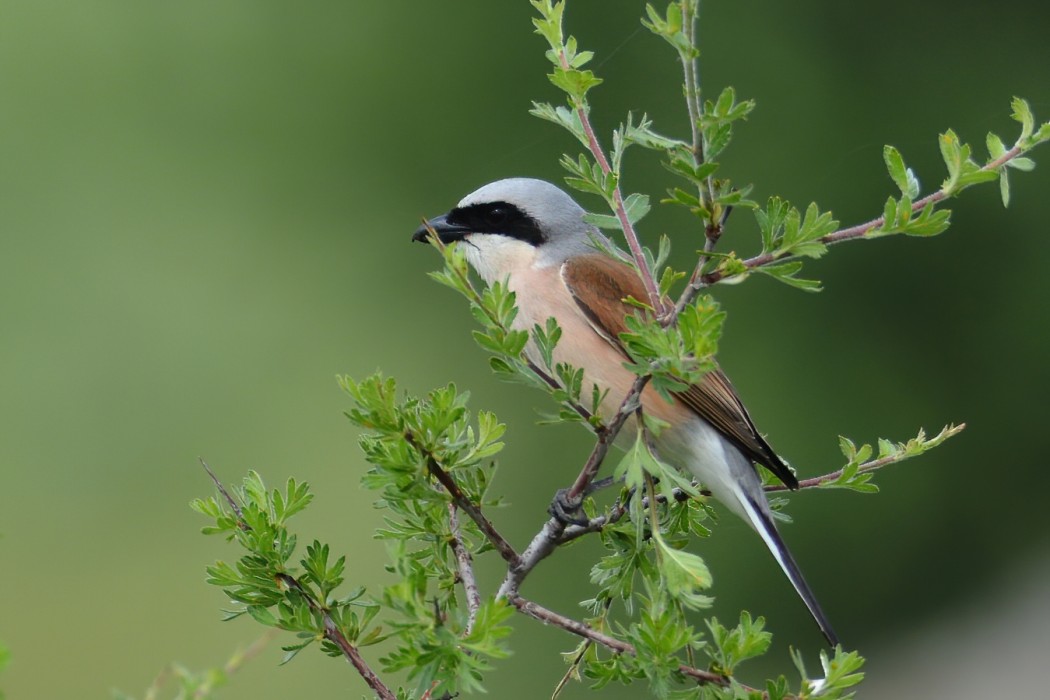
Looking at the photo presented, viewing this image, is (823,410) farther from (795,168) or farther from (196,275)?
(196,275)

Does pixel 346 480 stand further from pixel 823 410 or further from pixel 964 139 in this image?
pixel 964 139

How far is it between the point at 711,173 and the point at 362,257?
20.0ft

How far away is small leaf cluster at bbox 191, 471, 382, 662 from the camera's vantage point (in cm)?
152

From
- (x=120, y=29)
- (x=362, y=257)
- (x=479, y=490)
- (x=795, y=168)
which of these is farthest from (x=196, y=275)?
(x=479, y=490)

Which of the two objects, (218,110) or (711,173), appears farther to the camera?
(218,110)

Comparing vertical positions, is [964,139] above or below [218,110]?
below

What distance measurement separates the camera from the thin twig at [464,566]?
5.02ft

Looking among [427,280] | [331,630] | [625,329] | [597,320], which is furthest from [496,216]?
[427,280]

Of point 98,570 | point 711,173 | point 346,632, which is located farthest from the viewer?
point 98,570

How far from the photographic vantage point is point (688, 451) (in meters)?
2.32

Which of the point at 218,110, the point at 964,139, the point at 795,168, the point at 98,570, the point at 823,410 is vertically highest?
the point at 218,110

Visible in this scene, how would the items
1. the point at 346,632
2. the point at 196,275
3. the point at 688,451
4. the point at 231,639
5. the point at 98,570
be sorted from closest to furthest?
the point at 346,632 → the point at 688,451 → the point at 231,639 → the point at 98,570 → the point at 196,275

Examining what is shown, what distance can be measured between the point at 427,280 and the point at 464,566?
5.66 m

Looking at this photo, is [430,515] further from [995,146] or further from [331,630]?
[995,146]
